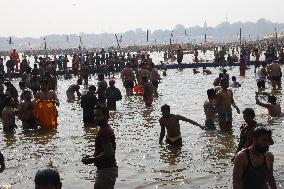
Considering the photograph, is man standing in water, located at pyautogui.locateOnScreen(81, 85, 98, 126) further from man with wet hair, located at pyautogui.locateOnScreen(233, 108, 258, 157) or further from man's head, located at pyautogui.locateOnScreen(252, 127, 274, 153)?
man's head, located at pyautogui.locateOnScreen(252, 127, 274, 153)

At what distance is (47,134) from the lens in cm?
1378

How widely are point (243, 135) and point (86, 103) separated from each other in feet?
24.6

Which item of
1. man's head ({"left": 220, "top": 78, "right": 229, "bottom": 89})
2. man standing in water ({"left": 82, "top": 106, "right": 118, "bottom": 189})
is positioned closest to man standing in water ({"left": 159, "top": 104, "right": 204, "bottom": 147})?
man's head ({"left": 220, "top": 78, "right": 229, "bottom": 89})

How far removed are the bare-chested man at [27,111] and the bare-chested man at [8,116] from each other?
0.33 m

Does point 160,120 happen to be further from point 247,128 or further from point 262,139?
point 262,139

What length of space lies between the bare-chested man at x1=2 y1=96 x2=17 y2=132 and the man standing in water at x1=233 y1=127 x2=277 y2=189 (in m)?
9.37

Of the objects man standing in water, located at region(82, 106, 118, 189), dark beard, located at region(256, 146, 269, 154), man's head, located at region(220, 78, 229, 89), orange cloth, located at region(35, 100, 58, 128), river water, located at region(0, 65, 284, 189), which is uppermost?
man's head, located at region(220, 78, 229, 89)

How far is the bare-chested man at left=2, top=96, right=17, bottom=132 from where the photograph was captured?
1345cm

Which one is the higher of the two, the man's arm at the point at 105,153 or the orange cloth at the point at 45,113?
the man's arm at the point at 105,153

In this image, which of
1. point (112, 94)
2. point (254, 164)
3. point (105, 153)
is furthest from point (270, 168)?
point (112, 94)

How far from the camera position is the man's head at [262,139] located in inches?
195

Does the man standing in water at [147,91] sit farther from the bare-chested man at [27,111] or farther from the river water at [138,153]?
the bare-chested man at [27,111]

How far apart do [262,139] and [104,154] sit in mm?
2216

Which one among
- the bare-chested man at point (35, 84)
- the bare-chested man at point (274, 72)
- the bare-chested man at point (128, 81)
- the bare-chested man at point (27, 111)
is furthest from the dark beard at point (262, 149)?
the bare-chested man at point (274, 72)
